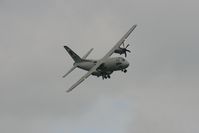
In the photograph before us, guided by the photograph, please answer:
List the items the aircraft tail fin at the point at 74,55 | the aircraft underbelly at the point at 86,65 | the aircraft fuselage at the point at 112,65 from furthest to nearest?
the aircraft tail fin at the point at 74,55, the aircraft underbelly at the point at 86,65, the aircraft fuselage at the point at 112,65

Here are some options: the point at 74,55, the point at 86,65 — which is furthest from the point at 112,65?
the point at 74,55

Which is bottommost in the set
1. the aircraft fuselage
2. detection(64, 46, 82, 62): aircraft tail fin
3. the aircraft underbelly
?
the aircraft fuselage

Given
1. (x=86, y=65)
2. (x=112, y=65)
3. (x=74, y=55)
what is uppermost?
(x=74, y=55)

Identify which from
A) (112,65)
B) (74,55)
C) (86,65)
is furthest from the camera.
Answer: (74,55)

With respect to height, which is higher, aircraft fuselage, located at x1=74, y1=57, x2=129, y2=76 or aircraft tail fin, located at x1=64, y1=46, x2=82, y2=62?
aircraft tail fin, located at x1=64, y1=46, x2=82, y2=62

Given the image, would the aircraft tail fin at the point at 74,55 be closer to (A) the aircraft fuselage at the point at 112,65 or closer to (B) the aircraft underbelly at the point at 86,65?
(B) the aircraft underbelly at the point at 86,65

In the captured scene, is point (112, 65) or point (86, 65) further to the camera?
point (86, 65)

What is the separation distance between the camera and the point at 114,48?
5906 inches

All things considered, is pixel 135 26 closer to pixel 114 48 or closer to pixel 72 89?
pixel 114 48

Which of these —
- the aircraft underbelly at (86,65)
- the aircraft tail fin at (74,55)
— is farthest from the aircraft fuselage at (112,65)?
the aircraft tail fin at (74,55)

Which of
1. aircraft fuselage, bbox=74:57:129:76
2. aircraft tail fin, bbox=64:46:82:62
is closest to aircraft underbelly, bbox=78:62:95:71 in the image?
aircraft tail fin, bbox=64:46:82:62

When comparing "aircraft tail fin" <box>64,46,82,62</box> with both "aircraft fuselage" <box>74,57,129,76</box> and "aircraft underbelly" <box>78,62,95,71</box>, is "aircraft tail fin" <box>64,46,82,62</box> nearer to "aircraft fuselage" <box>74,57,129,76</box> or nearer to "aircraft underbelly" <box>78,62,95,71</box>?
"aircraft underbelly" <box>78,62,95,71</box>

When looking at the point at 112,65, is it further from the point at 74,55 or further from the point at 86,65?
the point at 74,55

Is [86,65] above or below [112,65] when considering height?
above
